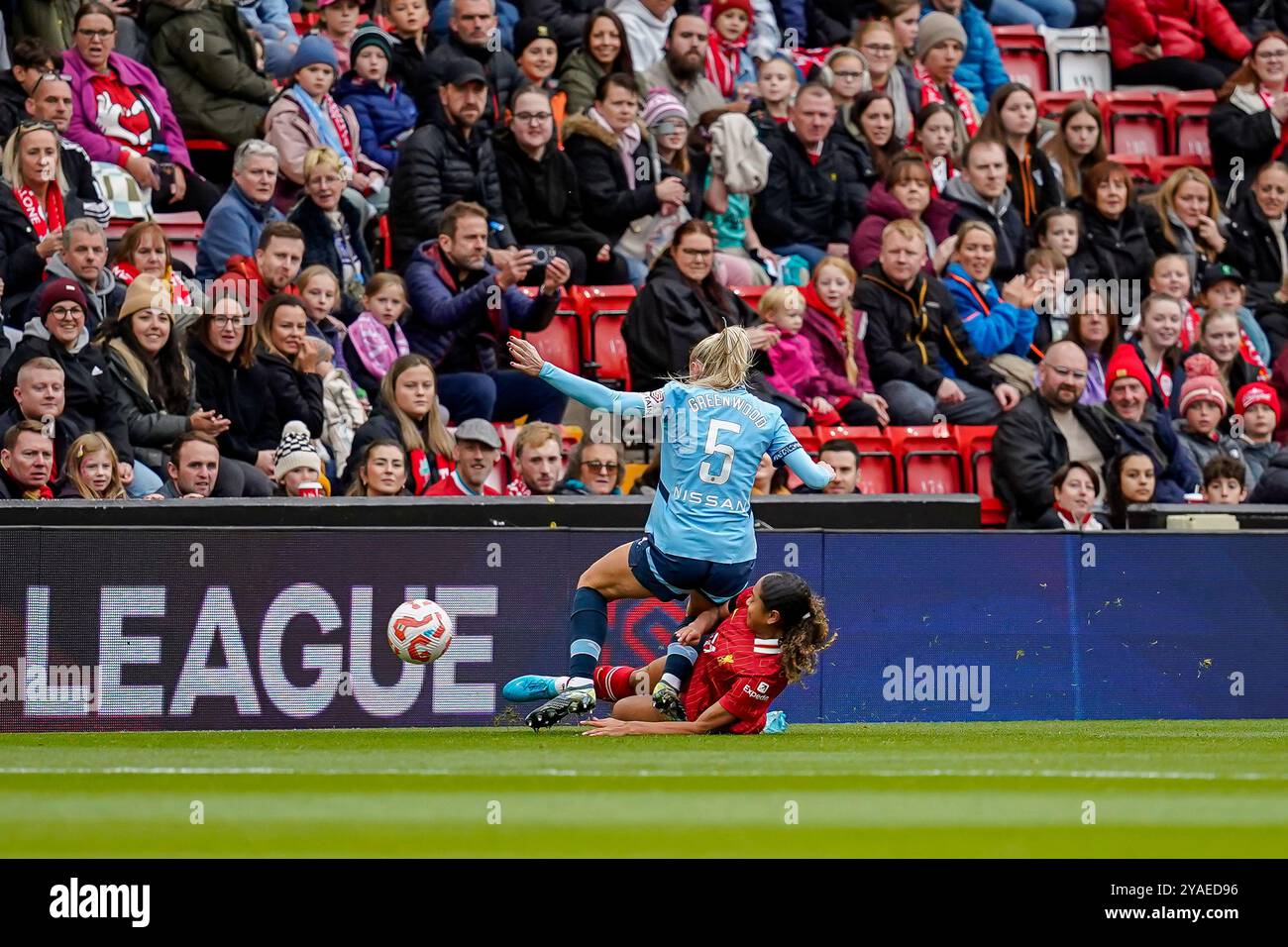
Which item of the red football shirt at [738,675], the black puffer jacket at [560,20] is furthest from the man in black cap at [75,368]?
the black puffer jacket at [560,20]

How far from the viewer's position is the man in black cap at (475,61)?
1557cm

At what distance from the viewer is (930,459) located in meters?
14.9

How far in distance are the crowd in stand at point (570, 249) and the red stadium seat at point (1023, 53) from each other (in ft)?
4.85

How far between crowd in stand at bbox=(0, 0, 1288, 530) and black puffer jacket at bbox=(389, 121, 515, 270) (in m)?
0.03

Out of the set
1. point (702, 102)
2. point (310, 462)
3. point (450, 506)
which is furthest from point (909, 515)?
point (702, 102)

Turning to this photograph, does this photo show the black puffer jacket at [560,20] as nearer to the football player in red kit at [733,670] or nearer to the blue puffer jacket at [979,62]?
the blue puffer jacket at [979,62]

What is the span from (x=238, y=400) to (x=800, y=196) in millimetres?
5367

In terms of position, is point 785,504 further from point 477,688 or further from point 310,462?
point 310,462

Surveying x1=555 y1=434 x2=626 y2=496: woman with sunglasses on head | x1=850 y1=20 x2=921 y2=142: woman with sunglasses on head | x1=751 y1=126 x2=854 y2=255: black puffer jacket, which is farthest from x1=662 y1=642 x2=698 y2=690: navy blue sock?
x1=850 y1=20 x2=921 y2=142: woman with sunglasses on head

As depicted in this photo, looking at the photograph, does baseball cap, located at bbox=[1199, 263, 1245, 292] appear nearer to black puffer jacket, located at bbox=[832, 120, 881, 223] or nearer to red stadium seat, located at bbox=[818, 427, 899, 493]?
black puffer jacket, located at bbox=[832, 120, 881, 223]

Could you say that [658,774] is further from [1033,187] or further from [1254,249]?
[1254,249]

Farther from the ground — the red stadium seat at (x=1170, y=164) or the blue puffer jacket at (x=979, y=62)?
the blue puffer jacket at (x=979, y=62)

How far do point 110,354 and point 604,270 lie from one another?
434cm

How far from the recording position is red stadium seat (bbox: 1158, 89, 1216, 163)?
1936 centimetres
